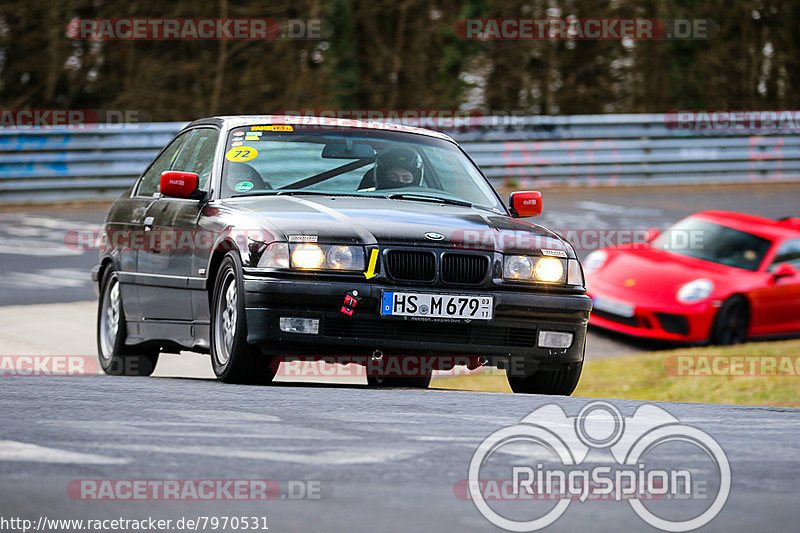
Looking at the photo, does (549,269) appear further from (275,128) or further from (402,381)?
(402,381)

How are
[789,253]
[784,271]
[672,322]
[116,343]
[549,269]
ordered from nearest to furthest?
1. [549,269]
2. [116,343]
3. [672,322]
4. [784,271]
5. [789,253]

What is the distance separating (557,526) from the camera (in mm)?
3393

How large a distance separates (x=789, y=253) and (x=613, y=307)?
1930 millimetres

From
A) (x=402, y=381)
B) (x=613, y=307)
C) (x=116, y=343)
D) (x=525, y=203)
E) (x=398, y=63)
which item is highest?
(x=398, y=63)

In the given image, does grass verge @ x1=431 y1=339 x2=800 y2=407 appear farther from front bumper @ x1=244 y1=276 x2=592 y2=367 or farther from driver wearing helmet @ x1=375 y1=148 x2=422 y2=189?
front bumper @ x1=244 y1=276 x2=592 y2=367

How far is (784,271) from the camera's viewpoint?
12547 millimetres

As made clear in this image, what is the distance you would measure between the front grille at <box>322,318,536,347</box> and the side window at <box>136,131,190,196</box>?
2.39m

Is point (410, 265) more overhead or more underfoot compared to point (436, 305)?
more overhead

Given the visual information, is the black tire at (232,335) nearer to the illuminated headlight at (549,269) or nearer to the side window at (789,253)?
the illuminated headlight at (549,269)

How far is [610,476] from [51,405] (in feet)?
8.14

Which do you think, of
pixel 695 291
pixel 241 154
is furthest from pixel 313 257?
pixel 695 291

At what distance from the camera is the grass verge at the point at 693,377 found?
32.9ft

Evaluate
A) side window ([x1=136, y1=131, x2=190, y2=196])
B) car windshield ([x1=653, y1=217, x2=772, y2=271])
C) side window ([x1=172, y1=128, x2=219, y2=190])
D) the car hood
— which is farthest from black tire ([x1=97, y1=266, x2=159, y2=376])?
car windshield ([x1=653, y1=217, x2=772, y2=271])

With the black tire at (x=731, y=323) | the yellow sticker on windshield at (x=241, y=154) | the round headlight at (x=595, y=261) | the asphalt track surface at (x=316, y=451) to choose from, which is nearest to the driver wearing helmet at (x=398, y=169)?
the yellow sticker on windshield at (x=241, y=154)
